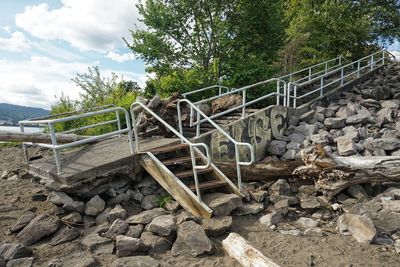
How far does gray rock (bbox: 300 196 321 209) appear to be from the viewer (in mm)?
5465

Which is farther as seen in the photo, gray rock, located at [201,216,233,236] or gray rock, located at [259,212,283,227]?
gray rock, located at [259,212,283,227]

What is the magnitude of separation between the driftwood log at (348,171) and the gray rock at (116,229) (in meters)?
3.42

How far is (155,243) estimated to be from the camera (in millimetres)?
4355

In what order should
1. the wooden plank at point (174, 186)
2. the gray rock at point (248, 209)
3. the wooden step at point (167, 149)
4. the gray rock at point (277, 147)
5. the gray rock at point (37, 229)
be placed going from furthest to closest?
the gray rock at point (277, 147), the wooden step at point (167, 149), the gray rock at point (248, 209), the wooden plank at point (174, 186), the gray rock at point (37, 229)

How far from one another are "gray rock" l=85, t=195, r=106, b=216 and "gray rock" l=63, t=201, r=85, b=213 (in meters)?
0.09

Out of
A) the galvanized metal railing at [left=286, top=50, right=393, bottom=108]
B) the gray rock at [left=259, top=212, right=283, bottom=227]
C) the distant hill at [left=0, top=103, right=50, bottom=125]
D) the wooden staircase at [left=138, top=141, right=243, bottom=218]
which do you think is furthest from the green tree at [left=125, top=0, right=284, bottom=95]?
the gray rock at [left=259, top=212, right=283, bottom=227]

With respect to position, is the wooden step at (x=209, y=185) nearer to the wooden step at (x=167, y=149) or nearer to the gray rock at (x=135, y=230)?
the wooden step at (x=167, y=149)

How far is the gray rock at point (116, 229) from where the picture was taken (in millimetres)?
4551

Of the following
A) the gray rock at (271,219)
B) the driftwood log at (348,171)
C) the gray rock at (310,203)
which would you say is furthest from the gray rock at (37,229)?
the driftwood log at (348,171)

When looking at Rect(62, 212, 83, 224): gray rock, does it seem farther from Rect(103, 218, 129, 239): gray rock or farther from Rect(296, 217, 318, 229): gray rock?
Rect(296, 217, 318, 229): gray rock

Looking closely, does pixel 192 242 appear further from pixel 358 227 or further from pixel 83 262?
pixel 358 227

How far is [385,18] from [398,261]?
20.8m

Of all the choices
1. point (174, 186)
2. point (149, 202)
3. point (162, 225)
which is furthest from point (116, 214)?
point (174, 186)

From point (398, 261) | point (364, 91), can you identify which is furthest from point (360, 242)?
point (364, 91)
